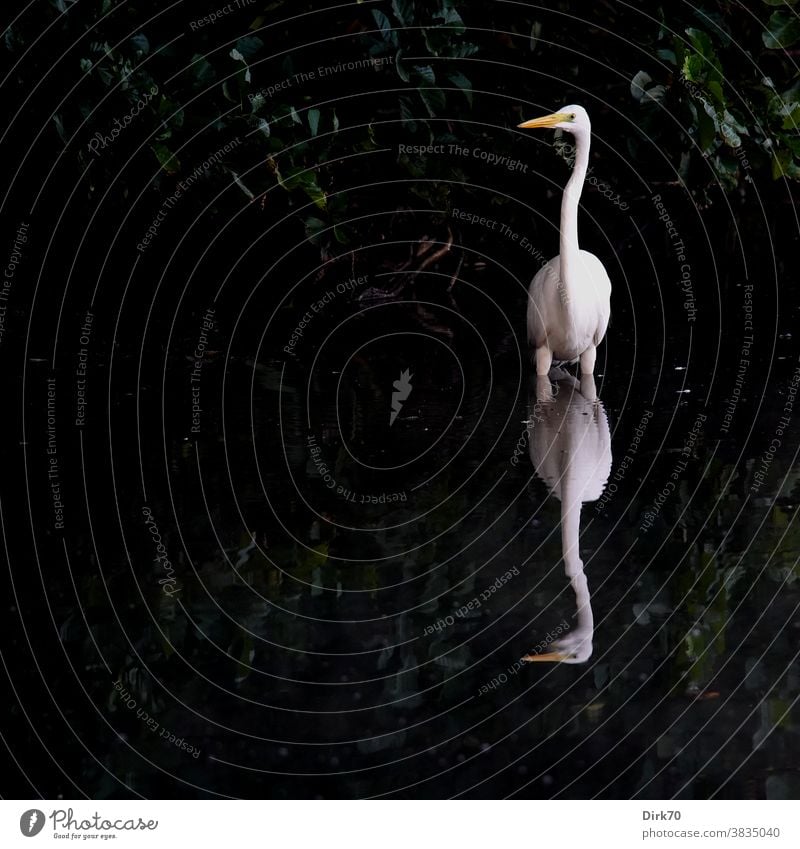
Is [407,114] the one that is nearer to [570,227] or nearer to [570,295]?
[570,227]

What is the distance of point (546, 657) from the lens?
102 inches

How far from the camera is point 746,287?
6914mm

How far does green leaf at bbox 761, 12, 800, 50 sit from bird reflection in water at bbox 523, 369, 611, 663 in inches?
→ 62.1

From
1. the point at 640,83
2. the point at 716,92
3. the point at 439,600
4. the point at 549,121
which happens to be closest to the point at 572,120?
the point at 549,121

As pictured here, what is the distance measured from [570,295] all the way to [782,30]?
144 cm

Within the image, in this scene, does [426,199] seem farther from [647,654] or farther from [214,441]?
[647,654]

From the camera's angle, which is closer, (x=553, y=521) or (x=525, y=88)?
(x=553, y=521)

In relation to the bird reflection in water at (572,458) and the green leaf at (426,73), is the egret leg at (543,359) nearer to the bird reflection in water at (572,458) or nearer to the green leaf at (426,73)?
the bird reflection in water at (572,458)

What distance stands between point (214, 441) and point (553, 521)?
4.32 ft

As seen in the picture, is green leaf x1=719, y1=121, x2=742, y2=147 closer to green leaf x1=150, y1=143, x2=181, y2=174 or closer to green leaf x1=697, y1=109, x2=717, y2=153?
green leaf x1=697, y1=109, x2=717, y2=153

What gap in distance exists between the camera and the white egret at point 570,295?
16.0 ft

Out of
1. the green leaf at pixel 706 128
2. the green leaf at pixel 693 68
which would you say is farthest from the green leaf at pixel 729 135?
the green leaf at pixel 693 68

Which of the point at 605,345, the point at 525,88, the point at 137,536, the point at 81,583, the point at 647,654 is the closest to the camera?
the point at 647,654

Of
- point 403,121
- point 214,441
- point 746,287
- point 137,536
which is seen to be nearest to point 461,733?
point 137,536
